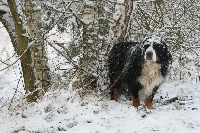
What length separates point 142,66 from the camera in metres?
5.54

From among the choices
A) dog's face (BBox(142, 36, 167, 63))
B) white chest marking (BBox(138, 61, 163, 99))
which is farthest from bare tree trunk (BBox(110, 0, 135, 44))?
white chest marking (BBox(138, 61, 163, 99))

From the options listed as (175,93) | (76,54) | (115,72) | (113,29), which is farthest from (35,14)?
(175,93)

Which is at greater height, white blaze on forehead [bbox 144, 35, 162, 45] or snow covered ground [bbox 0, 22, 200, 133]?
white blaze on forehead [bbox 144, 35, 162, 45]

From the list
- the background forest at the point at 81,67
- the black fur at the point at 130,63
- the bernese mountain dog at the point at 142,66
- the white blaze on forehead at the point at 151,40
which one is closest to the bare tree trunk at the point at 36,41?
the background forest at the point at 81,67

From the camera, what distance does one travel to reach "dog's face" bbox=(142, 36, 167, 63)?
17.4 feet

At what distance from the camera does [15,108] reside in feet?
19.6

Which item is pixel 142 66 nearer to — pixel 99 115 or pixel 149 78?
pixel 149 78

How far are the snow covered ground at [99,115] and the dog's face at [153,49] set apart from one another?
889 millimetres

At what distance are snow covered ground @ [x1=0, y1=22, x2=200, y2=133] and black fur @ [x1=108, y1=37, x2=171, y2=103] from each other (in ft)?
1.26

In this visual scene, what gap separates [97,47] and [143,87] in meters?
1.40

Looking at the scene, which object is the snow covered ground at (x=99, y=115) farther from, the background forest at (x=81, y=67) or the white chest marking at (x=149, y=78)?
the white chest marking at (x=149, y=78)

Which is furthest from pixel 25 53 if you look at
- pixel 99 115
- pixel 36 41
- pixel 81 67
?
pixel 99 115

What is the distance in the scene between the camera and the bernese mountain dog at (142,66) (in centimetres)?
545

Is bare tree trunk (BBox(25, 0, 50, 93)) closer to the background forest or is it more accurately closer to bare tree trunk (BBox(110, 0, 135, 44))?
the background forest
